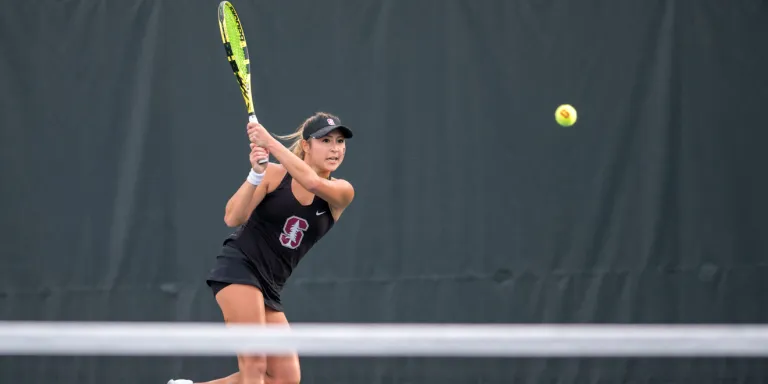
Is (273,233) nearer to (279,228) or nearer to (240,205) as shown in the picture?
(279,228)

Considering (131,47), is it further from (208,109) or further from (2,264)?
(2,264)

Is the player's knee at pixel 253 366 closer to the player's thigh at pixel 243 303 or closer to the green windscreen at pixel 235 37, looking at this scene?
the player's thigh at pixel 243 303

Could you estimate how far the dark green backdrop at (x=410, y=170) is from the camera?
582 cm

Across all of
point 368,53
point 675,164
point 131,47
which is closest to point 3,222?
point 131,47

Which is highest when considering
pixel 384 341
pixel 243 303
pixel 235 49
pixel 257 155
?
pixel 235 49

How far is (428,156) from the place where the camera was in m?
5.85

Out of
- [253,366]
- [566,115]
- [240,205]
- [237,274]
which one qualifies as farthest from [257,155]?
[566,115]

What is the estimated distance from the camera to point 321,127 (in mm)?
4770

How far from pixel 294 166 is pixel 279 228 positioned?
417 millimetres

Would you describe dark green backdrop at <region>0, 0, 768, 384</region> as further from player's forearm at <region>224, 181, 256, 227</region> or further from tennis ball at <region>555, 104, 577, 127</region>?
player's forearm at <region>224, 181, 256, 227</region>

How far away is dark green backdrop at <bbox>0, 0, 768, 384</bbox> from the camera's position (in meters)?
5.82

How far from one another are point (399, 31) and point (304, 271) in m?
1.39

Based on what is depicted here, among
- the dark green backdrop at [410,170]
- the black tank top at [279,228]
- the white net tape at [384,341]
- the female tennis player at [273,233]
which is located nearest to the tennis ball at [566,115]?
the dark green backdrop at [410,170]

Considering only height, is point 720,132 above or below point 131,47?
below
